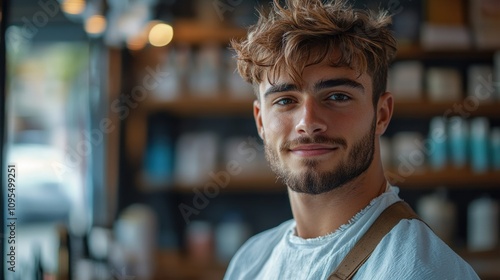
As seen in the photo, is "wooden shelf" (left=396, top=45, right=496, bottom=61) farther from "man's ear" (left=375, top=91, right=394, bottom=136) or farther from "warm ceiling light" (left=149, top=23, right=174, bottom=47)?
"man's ear" (left=375, top=91, right=394, bottom=136)

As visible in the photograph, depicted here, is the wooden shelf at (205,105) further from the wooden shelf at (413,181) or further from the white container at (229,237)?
the white container at (229,237)

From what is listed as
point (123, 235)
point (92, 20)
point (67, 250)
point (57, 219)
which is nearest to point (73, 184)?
point (57, 219)

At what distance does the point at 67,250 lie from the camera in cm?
248

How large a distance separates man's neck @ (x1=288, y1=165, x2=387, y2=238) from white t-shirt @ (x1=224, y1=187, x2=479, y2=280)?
0.9 inches

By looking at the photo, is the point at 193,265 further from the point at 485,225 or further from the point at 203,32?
the point at 485,225

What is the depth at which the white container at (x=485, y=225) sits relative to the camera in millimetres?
3842

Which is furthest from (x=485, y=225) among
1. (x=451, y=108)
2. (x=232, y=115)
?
(x=232, y=115)

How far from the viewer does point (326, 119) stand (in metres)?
1.38

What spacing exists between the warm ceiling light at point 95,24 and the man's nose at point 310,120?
237 cm

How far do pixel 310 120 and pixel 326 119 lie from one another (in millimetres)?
33

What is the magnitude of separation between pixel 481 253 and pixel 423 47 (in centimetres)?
121

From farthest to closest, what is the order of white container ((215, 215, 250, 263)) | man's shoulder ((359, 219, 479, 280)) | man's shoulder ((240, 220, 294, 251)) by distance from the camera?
white container ((215, 215, 250, 263)) → man's shoulder ((240, 220, 294, 251)) → man's shoulder ((359, 219, 479, 280))

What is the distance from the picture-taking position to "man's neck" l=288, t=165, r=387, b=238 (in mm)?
1426

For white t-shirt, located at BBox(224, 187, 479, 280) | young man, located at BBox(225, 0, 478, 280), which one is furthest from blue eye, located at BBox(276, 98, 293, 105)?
white t-shirt, located at BBox(224, 187, 479, 280)
